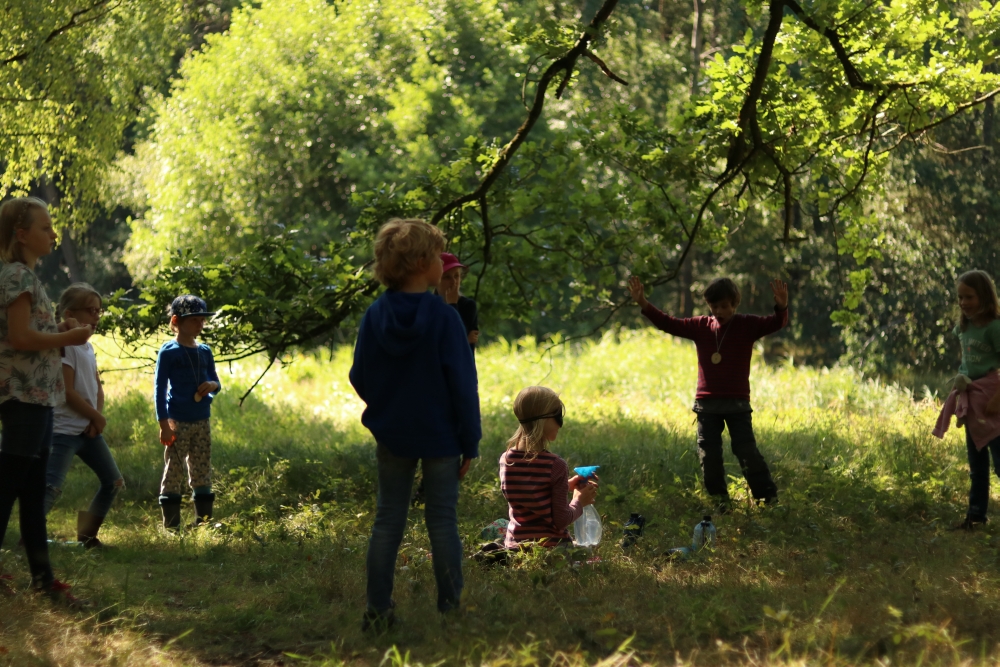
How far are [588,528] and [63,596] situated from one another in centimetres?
297

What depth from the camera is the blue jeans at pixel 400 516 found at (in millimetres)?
4418

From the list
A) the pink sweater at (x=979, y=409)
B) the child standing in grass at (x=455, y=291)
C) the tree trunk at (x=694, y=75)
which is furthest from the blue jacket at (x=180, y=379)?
the tree trunk at (x=694, y=75)

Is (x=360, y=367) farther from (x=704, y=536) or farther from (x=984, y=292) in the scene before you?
(x=984, y=292)

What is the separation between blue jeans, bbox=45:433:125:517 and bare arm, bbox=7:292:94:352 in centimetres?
174

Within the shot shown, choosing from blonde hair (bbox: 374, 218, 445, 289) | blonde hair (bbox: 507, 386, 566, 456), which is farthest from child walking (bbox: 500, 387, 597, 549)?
blonde hair (bbox: 374, 218, 445, 289)

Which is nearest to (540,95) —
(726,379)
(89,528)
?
(726,379)

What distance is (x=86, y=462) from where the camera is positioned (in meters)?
6.68

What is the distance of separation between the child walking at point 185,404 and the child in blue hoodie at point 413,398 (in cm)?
317

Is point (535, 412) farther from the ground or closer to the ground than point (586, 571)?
farther from the ground

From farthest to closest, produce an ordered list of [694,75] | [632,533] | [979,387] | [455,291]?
[694,75] → [979,387] → [455,291] → [632,533]

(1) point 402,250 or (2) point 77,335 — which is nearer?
(1) point 402,250

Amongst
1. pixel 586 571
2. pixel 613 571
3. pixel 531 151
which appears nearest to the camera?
pixel 586 571

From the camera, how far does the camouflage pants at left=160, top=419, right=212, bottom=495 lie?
24.0 ft

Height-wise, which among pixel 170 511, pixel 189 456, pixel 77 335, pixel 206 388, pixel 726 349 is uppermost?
pixel 77 335
